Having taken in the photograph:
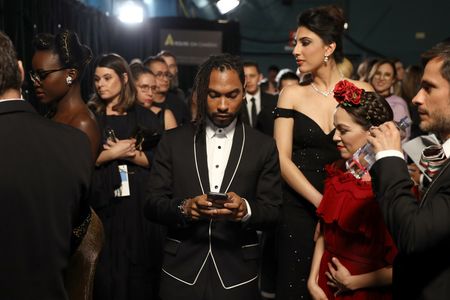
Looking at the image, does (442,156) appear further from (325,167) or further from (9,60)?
(9,60)

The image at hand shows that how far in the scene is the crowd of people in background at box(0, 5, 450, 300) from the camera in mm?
1880

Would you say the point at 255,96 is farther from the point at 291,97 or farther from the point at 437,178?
the point at 437,178

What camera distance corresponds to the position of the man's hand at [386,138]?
1.98 meters

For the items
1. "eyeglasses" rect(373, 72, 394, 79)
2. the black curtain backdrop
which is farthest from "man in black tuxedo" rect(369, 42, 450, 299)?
"eyeglasses" rect(373, 72, 394, 79)

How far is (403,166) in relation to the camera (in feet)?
6.32

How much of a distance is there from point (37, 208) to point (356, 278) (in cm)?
141

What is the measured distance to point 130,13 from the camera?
952 cm

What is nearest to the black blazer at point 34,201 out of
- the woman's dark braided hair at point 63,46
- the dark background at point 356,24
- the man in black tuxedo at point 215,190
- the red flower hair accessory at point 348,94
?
the man in black tuxedo at point 215,190

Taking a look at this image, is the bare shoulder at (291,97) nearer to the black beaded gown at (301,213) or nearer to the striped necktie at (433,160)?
the black beaded gown at (301,213)

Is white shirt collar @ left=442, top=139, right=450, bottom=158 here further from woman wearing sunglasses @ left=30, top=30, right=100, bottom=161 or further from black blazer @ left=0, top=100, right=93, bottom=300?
woman wearing sunglasses @ left=30, top=30, right=100, bottom=161

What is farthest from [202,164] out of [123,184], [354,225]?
[123,184]

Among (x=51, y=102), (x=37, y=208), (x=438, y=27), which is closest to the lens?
(x=37, y=208)

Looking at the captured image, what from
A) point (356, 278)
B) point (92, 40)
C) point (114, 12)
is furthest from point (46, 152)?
point (114, 12)

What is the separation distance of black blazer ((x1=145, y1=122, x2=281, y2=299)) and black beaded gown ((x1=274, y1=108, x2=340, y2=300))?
566mm
